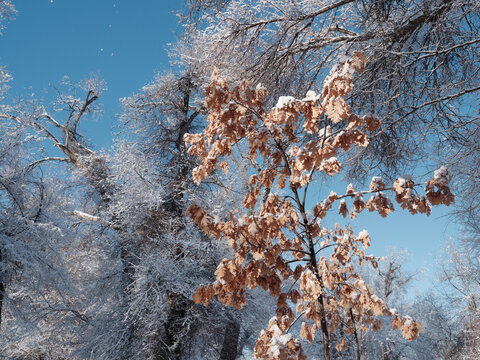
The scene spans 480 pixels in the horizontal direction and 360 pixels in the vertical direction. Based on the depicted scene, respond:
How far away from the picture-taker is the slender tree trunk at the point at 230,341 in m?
9.09

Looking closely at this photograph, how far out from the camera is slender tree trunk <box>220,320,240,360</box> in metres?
9.09

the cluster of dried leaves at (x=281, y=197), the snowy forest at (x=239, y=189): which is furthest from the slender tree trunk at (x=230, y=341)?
the cluster of dried leaves at (x=281, y=197)

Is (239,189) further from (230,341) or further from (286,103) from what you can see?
(286,103)

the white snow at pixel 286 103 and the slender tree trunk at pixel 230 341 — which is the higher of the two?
the white snow at pixel 286 103

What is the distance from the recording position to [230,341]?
368 inches

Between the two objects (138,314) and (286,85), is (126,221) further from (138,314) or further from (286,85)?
(286,85)

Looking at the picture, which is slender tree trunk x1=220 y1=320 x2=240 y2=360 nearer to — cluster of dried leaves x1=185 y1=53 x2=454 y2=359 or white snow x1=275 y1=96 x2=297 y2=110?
cluster of dried leaves x1=185 y1=53 x2=454 y2=359

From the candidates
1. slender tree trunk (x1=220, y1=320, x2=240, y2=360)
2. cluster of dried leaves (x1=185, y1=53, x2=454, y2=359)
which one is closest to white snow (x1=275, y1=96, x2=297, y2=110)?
cluster of dried leaves (x1=185, y1=53, x2=454, y2=359)

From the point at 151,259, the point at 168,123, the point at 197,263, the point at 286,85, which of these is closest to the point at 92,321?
the point at 151,259

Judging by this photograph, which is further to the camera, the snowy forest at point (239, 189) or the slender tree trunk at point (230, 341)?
the slender tree trunk at point (230, 341)

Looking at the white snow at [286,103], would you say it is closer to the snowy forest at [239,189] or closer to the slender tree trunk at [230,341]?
the snowy forest at [239,189]

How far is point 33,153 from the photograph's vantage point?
8352 mm

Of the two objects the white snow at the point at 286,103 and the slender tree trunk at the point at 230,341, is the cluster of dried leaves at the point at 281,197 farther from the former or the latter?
the slender tree trunk at the point at 230,341

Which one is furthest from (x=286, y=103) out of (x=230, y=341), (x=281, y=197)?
(x=230, y=341)
